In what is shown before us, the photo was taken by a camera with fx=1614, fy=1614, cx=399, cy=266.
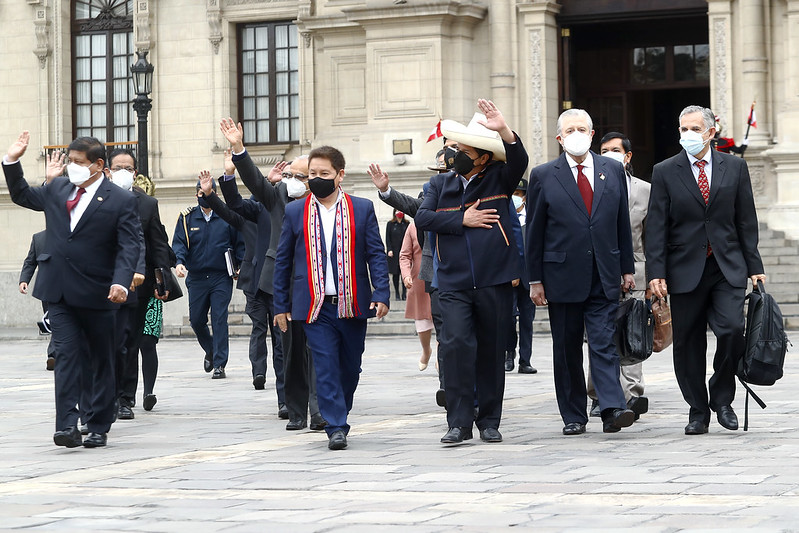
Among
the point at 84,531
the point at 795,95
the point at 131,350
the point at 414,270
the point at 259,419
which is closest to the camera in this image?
the point at 84,531

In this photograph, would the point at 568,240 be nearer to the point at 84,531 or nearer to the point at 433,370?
the point at 84,531

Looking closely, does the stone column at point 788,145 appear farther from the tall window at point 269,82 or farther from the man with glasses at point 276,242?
the man with glasses at point 276,242

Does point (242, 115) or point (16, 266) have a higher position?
point (242, 115)

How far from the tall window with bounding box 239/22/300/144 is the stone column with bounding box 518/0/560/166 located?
4.68m

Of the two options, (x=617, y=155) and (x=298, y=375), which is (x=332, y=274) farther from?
(x=617, y=155)

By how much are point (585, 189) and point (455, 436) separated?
1.71 metres

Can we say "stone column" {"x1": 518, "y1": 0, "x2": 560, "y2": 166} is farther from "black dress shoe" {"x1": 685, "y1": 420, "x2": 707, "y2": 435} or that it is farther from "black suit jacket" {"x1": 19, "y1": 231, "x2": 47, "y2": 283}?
"black dress shoe" {"x1": 685, "y1": 420, "x2": 707, "y2": 435}

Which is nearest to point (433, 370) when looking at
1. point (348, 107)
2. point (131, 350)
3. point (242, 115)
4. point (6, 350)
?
point (131, 350)

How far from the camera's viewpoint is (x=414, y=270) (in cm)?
1406

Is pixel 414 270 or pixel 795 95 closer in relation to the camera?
pixel 414 270

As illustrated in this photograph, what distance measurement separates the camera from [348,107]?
28.1 meters

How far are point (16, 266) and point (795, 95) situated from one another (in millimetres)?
14698

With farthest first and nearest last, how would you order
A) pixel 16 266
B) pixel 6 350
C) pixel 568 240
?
pixel 16 266 < pixel 6 350 < pixel 568 240

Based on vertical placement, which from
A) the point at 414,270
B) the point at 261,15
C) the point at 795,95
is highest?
the point at 261,15
